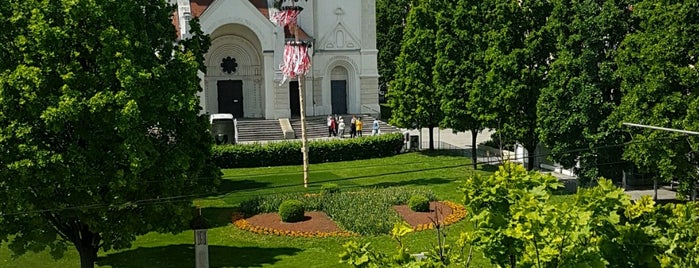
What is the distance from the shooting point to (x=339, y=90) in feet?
170

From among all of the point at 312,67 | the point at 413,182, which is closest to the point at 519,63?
the point at 413,182

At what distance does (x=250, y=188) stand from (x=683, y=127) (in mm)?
17870

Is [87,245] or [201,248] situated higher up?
[87,245]

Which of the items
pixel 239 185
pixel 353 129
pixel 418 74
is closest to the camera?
pixel 239 185

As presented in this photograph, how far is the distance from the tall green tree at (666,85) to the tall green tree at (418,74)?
14601mm

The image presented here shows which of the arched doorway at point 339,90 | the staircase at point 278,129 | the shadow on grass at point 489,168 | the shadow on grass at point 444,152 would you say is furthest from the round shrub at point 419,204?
the arched doorway at point 339,90

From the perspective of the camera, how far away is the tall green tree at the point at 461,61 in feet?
111

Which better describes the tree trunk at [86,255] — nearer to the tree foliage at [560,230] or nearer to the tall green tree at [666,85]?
the tree foliage at [560,230]

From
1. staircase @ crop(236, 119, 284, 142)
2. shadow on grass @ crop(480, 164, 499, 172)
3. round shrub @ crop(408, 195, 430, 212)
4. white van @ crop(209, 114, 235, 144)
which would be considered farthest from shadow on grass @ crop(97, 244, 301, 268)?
staircase @ crop(236, 119, 284, 142)

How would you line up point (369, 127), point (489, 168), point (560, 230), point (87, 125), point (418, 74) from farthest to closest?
1. point (369, 127)
2. point (418, 74)
3. point (489, 168)
4. point (87, 125)
5. point (560, 230)

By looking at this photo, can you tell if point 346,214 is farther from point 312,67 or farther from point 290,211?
point 312,67

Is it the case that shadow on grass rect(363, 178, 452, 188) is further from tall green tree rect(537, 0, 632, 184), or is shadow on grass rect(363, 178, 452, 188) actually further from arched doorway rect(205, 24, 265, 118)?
arched doorway rect(205, 24, 265, 118)

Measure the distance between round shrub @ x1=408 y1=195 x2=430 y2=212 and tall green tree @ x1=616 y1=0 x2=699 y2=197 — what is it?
732 centimetres

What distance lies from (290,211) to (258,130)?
22300mm
